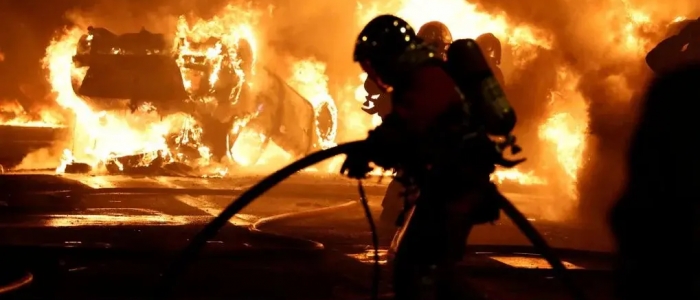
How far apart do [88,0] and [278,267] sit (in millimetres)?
20097

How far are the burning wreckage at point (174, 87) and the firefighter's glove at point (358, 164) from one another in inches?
595

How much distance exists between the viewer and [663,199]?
8.02ft

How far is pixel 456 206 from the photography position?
4312 millimetres

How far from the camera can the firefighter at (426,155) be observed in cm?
402

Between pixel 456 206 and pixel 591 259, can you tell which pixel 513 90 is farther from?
pixel 456 206

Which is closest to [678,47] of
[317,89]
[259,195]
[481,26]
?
[259,195]

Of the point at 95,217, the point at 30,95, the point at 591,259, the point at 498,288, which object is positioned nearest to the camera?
the point at 498,288

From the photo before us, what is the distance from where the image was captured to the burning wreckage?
19078mm

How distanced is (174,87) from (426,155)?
632 inches

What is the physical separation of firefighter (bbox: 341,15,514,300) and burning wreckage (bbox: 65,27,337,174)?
1498 cm

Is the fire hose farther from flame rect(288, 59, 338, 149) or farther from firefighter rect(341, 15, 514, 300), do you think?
flame rect(288, 59, 338, 149)

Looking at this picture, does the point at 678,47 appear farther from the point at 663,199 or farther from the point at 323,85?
the point at 323,85

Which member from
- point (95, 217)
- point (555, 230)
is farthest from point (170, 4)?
point (555, 230)

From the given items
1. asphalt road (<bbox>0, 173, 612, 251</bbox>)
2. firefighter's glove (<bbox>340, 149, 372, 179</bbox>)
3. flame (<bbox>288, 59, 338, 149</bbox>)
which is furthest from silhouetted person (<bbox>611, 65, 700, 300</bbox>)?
flame (<bbox>288, 59, 338, 149</bbox>)
